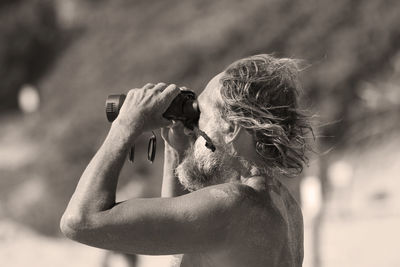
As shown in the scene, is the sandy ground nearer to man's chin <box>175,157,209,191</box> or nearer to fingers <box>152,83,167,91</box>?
man's chin <box>175,157,209,191</box>

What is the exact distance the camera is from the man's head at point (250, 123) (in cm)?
225

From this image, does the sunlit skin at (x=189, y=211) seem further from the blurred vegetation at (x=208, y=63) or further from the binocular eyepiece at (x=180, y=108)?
the blurred vegetation at (x=208, y=63)

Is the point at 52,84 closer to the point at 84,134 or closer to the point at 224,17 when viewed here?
the point at 84,134

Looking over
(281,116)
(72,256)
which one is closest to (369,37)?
(72,256)

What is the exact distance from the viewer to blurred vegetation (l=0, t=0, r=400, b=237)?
10.6m

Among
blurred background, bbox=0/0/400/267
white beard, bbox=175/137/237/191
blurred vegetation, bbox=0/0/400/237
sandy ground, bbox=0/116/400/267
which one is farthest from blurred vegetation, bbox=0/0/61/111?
white beard, bbox=175/137/237/191

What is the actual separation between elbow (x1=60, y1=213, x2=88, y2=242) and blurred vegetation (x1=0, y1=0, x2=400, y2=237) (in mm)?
7533

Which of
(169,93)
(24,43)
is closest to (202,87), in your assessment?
(24,43)

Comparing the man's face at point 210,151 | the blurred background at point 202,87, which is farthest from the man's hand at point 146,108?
the blurred background at point 202,87

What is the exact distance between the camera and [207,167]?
2.31 m

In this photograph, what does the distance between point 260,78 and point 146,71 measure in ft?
30.7

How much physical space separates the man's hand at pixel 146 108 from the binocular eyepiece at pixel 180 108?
39 millimetres

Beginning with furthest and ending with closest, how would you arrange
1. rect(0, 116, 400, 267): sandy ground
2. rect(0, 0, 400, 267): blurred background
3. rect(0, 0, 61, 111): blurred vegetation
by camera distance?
rect(0, 0, 61, 111): blurred vegetation < rect(0, 0, 400, 267): blurred background < rect(0, 116, 400, 267): sandy ground

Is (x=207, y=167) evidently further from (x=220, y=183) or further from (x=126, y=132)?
(x=126, y=132)
